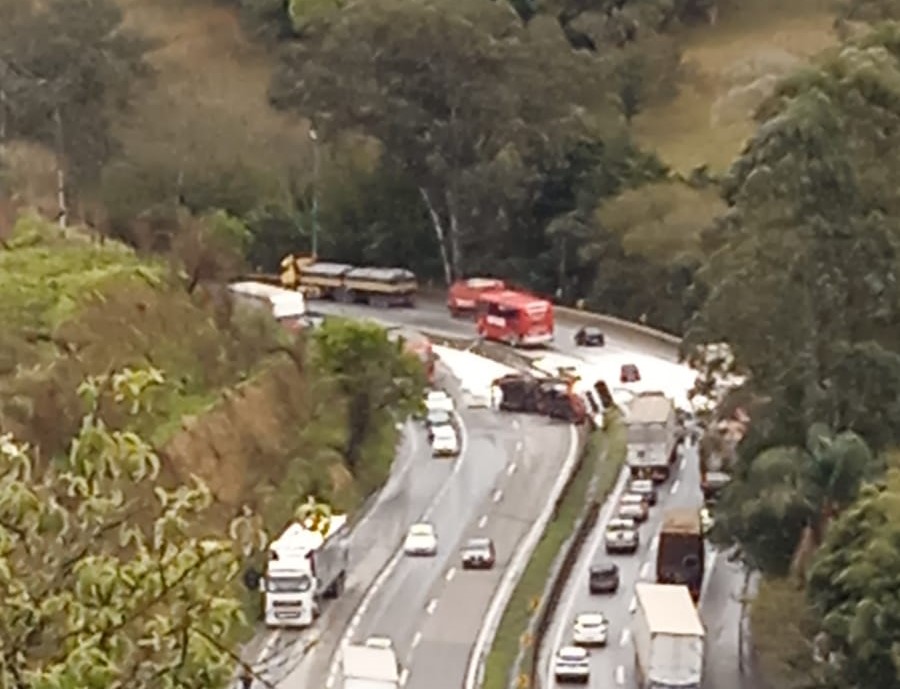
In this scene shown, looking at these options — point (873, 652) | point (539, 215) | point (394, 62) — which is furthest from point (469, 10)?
point (873, 652)

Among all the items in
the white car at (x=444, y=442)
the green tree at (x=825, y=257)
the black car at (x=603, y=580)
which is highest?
the green tree at (x=825, y=257)

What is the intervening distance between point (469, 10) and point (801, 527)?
85.7 ft

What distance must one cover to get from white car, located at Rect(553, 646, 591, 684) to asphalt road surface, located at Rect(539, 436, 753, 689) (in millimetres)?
157

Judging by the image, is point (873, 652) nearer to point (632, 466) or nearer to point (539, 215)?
point (632, 466)

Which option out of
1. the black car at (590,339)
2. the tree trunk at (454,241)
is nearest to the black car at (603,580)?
the black car at (590,339)

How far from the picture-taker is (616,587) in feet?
111

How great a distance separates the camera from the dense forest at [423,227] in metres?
25.8

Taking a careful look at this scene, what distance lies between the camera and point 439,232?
56375 mm

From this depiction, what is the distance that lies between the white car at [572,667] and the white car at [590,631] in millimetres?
758

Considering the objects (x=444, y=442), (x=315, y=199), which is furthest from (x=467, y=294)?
(x=444, y=442)

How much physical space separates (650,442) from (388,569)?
677 cm

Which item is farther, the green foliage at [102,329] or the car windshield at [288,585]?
the green foliage at [102,329]

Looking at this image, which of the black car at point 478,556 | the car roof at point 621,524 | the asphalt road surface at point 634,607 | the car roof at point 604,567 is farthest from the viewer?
the car roof at point 621,524

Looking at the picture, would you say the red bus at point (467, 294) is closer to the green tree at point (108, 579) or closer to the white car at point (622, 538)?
the white car at point (622, 538)
